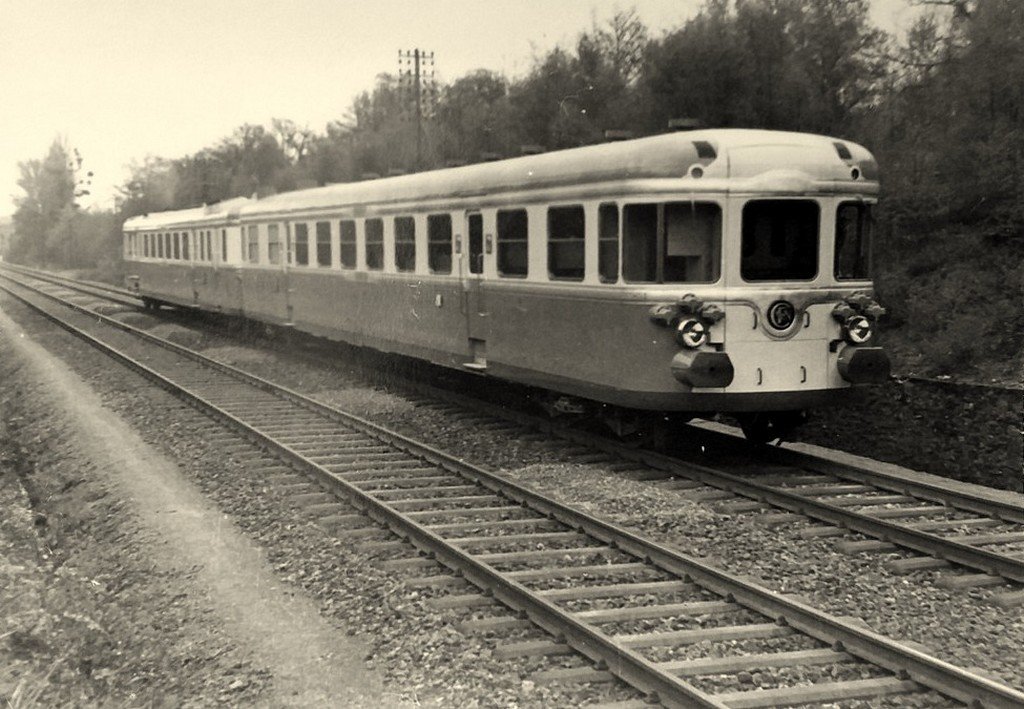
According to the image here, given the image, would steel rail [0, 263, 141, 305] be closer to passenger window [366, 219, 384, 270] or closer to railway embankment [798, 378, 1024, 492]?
passenger window [366, 219, 384, 270]

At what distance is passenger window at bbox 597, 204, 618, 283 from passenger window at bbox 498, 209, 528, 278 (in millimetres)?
1430

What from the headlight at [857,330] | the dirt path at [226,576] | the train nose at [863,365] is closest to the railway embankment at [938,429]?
the train nose at [863,365]

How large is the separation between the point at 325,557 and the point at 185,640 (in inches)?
53.8

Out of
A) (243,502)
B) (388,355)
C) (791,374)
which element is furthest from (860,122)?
(243,502)

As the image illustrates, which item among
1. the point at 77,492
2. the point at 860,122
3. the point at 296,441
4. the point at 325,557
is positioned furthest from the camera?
the point at 860,122

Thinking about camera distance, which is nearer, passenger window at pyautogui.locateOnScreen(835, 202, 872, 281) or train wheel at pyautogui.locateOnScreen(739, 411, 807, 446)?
passenger window at pyautogui.locateOnScreen(835, 202, 872, 281)

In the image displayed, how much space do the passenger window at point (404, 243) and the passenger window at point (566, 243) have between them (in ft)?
11.5

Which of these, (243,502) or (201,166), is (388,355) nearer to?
(243,502)

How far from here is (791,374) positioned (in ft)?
31.3

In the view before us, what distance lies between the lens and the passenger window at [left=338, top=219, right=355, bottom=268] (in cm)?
1598

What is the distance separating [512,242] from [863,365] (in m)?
3.86

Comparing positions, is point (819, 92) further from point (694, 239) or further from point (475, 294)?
point (694, 239)

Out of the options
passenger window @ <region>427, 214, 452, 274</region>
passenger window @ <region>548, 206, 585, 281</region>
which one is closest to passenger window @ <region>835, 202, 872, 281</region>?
passenger window @ <region>548, 206, 585, 281</region>

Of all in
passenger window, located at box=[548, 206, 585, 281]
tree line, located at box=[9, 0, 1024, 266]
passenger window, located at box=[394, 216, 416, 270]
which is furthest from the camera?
tree line, located at box=[9, 0, 1024, 266]
